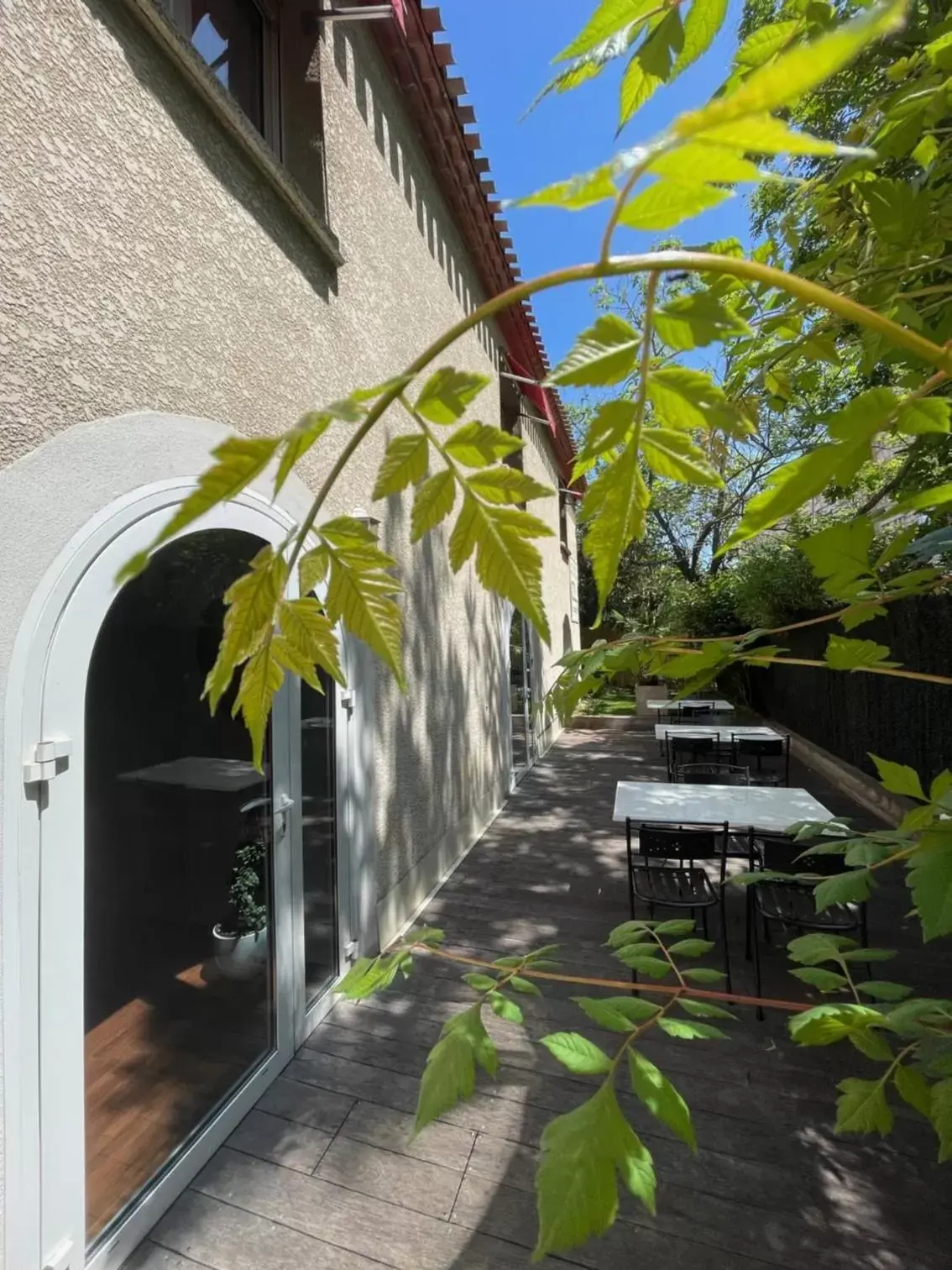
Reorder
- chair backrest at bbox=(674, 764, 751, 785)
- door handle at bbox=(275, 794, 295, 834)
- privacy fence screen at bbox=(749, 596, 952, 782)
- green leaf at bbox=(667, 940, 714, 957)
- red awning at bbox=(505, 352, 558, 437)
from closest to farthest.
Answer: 1. green leaf at bbox=(667, 940, 714, 957)
2. door handle at bbox=(275, 794, 295, 834)
3. privacy fence screen at bbox=(749, 596, 952, 782)
4. chair backrest at bbox=(674, 764, 751, 785)
5. red awning at bbox=(505, 352, 558, 437)

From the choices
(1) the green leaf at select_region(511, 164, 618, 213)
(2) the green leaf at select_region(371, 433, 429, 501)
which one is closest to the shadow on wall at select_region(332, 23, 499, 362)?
(2) the green leaf at select_region(371, 433, 429, 501)

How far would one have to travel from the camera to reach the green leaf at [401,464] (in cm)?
61

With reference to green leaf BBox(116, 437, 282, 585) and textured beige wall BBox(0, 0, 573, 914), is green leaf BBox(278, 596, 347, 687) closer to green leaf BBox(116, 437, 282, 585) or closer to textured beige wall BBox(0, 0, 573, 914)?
green leaf BBox(116, 437, 282, 585)

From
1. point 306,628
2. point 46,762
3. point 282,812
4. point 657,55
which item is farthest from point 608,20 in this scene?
point 282,812

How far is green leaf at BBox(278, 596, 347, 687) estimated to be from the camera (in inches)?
26.1

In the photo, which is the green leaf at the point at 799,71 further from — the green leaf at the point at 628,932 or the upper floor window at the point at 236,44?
the upper floor window at the point at 236,44

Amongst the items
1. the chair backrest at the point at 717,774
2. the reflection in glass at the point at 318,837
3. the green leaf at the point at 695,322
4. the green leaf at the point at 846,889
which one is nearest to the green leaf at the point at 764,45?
the green leaf at the point at 695,322

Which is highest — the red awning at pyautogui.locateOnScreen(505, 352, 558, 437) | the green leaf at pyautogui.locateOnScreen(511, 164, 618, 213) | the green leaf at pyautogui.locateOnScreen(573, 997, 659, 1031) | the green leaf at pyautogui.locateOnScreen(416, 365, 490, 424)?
the red awning at pyautogui.locateOnScreen(505, 352, 558, 437)

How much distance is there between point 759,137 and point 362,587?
478 millimetres

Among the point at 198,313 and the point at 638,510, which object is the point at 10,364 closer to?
the point at 198,313

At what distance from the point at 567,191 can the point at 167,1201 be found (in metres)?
3.51

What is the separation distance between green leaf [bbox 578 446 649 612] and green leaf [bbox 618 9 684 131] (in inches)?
31.2

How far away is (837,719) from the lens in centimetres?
981

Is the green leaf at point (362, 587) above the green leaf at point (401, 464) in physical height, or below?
below
